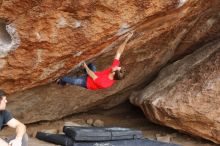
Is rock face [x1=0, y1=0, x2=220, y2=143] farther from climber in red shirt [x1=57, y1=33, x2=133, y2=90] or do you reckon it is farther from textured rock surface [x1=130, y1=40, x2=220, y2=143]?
textured rock surface [x1=130, y1=40, x2=220, y2=143]

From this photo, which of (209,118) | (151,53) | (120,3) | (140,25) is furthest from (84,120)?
(120,3)

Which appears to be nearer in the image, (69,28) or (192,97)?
(69,28)

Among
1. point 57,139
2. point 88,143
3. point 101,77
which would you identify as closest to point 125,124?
point 57,139

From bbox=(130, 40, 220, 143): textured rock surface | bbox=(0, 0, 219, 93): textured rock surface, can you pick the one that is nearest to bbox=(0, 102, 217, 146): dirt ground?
bbox=(130, 40, 220, 143): textured rock surface

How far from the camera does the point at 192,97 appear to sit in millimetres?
6773

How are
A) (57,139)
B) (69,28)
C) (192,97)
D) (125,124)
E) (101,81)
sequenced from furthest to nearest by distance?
1. (125,124)
2. (192,97)
3. (57,139)
4. (101,81)
5. (69,28)

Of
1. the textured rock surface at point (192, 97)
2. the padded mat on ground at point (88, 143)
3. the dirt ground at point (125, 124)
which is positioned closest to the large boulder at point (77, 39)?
the dirt ground at point (125, 124)

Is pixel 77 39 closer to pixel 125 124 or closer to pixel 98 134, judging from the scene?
pixel 98 134

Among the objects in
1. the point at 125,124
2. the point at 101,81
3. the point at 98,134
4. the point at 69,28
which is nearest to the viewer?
the point at 69,28

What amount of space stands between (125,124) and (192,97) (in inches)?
72.9

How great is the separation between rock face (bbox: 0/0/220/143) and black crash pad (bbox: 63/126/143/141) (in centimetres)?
85

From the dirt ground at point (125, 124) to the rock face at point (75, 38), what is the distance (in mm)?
253

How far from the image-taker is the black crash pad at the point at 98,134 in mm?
5527

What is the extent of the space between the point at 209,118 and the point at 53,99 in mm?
2426
